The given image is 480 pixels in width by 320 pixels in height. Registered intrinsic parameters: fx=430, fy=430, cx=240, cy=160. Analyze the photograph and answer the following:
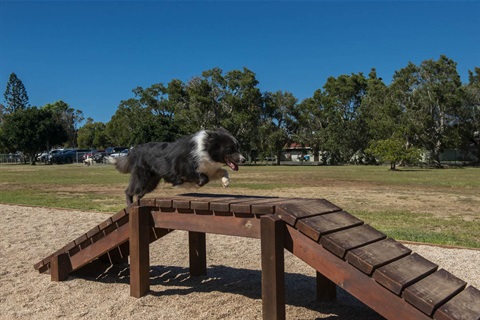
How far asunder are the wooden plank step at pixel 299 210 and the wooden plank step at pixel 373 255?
560 mm

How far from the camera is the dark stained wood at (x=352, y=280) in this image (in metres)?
3.13

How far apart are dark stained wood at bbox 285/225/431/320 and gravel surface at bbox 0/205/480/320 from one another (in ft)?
3.69

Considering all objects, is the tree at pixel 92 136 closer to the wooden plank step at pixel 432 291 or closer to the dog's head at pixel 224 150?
the dog's head at pixel 224 150

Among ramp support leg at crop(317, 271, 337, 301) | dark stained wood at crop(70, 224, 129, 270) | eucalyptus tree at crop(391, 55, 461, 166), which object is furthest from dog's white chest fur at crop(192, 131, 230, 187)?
eucalyptus tree at crop(391, 55, 461, 166)

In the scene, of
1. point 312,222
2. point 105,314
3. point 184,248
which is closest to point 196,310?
point 105,314

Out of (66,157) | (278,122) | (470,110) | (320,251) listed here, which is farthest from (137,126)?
(320,251)

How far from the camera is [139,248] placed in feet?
16.1

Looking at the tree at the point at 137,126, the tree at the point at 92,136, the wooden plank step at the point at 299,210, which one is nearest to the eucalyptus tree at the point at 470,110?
the tree at the point at 137,126

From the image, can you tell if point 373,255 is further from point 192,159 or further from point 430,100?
point 430,100

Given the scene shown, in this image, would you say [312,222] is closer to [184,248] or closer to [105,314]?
[105,314]

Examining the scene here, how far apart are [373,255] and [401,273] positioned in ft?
0.80

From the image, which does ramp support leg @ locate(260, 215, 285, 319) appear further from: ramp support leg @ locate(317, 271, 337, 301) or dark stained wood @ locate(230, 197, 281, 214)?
ramp support leg @ locate(317, 271, 337, 301)

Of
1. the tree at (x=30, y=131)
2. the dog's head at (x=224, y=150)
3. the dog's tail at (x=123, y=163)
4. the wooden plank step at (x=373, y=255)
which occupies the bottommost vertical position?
the wooden plank step at (x=373, y=255)

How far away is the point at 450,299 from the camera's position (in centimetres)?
317
